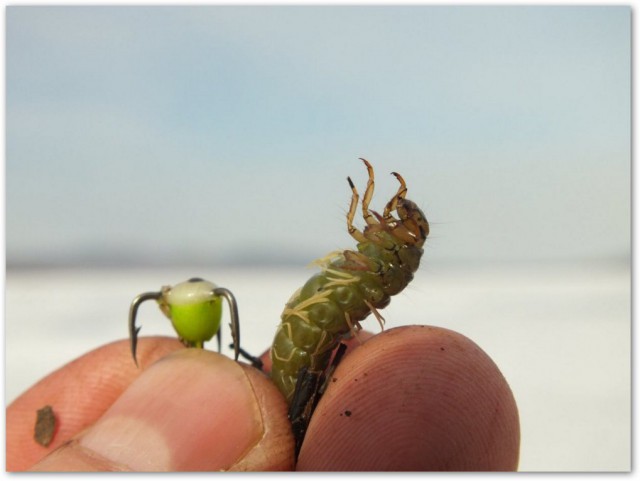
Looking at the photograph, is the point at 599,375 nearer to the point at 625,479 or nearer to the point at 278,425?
the point at 625,479

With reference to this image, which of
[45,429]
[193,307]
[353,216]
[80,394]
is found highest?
[353,216]

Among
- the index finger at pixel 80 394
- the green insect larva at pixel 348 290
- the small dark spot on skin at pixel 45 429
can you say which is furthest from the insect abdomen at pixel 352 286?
the small dark spot on skin at pixel 45 429

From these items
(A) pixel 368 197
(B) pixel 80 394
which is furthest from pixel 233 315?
(B) pixel 80 394

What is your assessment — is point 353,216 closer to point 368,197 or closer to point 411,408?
point 368,197

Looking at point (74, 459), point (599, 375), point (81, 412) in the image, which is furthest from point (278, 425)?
point (599, 375)

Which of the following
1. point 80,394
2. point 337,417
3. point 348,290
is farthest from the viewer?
point 80,394

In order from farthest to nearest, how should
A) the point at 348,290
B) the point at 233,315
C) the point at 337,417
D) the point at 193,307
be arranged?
the point at 193,307
the point at 233,315
the point at 348,290
the point at 337,417

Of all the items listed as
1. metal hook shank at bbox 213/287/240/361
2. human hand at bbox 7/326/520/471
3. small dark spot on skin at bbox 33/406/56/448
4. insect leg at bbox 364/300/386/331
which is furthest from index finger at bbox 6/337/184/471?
insect leg at bbox 364/300/386/331
